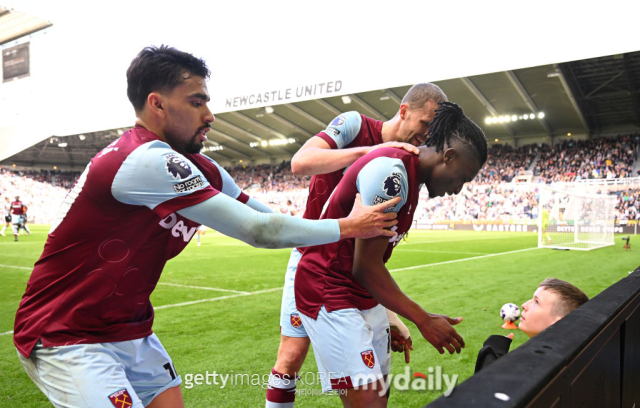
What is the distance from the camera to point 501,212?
34906 millimetres

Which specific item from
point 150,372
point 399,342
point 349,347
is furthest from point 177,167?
point 399,342

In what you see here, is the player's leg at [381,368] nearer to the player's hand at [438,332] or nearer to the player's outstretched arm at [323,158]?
the player's hand at [438,332]

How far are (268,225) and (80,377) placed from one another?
0.83m

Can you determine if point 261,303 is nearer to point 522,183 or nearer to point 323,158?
point 323,158

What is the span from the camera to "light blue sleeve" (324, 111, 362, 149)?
2.77 metres

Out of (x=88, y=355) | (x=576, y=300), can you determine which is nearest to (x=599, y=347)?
(x=576, y=300)

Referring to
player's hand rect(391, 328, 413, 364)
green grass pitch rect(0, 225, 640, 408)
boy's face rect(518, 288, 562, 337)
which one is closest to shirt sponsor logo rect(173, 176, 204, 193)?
player's hand rect(391, 328, 413, 364)

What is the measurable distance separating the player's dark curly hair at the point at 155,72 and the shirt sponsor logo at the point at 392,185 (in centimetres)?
88

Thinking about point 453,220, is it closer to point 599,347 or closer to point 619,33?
point 619,33

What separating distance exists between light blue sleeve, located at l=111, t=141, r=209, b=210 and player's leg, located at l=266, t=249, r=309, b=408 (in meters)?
1.26

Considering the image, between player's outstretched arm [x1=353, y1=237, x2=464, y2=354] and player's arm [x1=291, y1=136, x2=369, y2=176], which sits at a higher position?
player's arm [x1=291, y1=136, x2=369, y2=176]

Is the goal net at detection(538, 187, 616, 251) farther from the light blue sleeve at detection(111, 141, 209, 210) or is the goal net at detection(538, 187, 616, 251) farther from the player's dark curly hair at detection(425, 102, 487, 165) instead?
Result: the light blue sleeve at detection(111, 141, 209, 210)

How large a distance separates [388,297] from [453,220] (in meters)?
36.1

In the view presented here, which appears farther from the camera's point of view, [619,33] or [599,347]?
[619,33]
